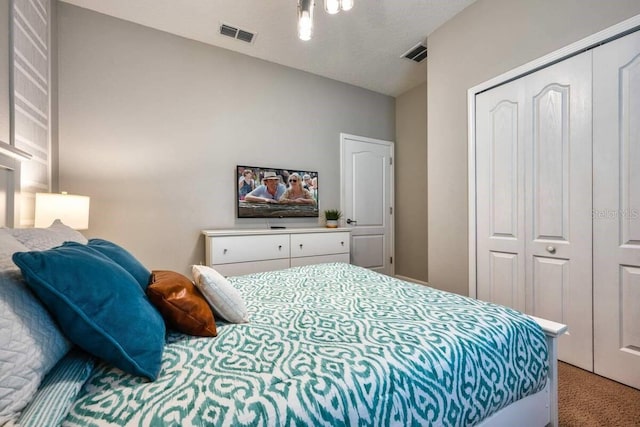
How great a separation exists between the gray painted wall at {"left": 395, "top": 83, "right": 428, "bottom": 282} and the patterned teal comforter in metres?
2.78

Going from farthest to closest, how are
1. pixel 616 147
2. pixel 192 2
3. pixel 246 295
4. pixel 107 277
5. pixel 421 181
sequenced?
1. pixel 421 181
2. pixel 192 2
3. pixel 616 147
4. pixel 246 295
5. pixel 107 277

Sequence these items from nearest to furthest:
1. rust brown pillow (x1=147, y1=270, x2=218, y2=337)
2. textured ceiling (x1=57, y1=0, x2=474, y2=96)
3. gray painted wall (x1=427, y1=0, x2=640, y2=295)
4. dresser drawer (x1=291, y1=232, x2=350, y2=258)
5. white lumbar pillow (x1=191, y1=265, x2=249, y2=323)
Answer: rust brown pillow (x1=147, y1=270, x2=218, y2=337), white lumbar pillow (x1=191, y1=265, x2=249, y2=323), gray painted wall (x1=427, y1=0, x2=640, y2=295), textured ceiling (x1=57, y1=0, x2=474, y2=96), dresser drawer (x1=291, y1=232, x2=350, y2=258)

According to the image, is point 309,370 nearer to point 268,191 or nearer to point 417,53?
point 268,191

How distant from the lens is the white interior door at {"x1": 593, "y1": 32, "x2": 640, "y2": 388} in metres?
1.63

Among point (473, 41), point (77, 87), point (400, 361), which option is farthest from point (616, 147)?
point (77, 87)

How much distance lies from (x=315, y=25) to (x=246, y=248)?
235 centimetres

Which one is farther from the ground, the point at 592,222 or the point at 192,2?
the point at 192,2

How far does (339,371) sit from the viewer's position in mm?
756

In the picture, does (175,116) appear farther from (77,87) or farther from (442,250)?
(442,250)

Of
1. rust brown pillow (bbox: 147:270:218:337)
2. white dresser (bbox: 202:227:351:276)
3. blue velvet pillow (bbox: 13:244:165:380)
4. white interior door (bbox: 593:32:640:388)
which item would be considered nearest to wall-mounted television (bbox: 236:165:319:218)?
white dresser (bbox: 202:227:351:276)

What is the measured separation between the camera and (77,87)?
2.48 metres

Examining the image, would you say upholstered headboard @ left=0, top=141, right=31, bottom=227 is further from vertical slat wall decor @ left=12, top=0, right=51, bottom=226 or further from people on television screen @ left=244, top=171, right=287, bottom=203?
people on television screen @ left=244, top=171, right=287, bottom=203

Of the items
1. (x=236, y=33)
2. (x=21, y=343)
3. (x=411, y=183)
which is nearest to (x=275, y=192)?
(x=236, y=33)

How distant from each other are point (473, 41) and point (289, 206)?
8.17 feet
